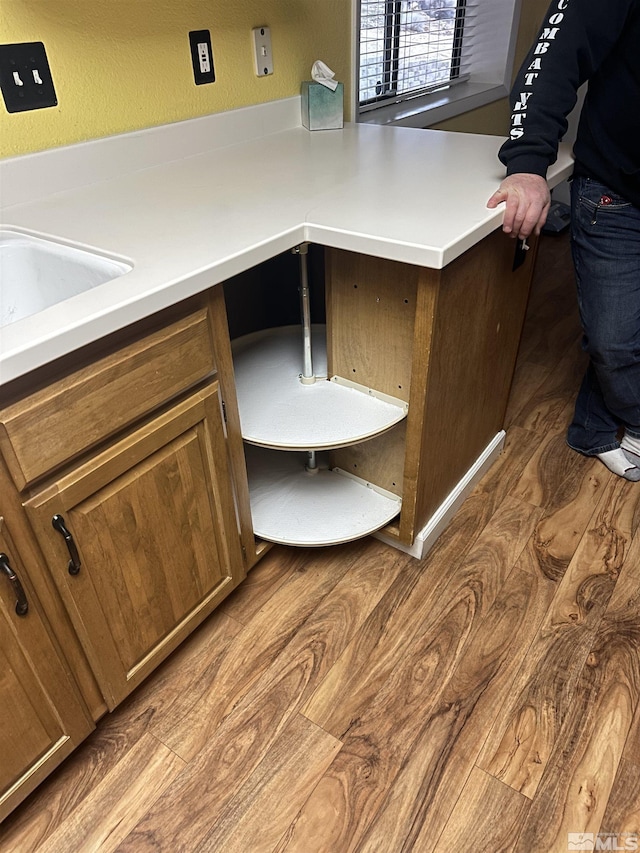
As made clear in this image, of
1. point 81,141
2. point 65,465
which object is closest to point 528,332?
point 81,141

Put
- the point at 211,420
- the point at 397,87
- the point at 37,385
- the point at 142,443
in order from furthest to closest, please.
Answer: the point at 397,87 < the point at 211,420 < the point at 142,443 < the point at 37,385

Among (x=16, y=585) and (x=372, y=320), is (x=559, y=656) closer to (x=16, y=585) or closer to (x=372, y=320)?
(x=372, y=320)

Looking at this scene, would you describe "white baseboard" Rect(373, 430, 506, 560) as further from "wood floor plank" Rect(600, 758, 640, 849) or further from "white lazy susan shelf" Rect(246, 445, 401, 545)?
"wood floor plank" Rect(600, 758, 640, 849)

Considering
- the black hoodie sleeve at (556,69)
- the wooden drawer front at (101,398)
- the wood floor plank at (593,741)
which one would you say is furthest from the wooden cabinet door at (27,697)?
the black hoodie sleeve at (556,69)

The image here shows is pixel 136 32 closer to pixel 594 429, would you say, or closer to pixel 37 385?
pixel 37 385

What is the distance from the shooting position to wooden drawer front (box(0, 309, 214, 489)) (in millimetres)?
776

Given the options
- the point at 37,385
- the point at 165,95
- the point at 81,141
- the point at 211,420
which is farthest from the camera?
the point at 165,95

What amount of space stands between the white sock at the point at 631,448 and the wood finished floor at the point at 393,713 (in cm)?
21

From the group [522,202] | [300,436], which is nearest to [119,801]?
[300,436]

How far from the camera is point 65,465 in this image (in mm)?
855

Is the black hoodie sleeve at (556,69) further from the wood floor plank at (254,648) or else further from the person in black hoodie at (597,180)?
the wood floor plank at (254,648)

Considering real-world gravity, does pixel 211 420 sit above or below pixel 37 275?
below

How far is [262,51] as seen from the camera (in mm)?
1603

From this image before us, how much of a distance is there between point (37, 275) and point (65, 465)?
43 centimetres
